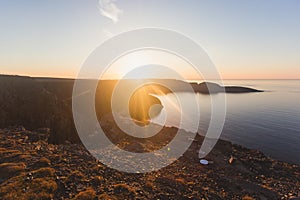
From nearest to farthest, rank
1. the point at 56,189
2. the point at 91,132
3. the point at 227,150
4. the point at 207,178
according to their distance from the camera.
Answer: the point at 56,189
the point at 207,178
the point at 227,150
the point at 91,132

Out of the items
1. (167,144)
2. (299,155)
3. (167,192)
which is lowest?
(299,155)

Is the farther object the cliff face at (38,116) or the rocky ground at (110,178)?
the cliff face at (38,116)

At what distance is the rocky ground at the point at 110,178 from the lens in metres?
11.9

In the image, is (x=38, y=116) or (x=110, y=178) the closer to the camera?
(x=110, y=178)

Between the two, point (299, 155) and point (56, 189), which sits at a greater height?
point (56, 189)

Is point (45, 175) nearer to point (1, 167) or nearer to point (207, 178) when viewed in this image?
point (1, 167)

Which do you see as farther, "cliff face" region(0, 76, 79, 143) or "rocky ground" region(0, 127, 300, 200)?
"cliff face" region(0, 76, 79, 143)

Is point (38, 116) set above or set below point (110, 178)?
above

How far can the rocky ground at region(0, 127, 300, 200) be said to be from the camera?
1193 centimetres

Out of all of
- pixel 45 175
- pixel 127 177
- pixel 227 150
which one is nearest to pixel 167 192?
pixel 127 177

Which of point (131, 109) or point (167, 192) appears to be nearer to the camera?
point (167, 192)

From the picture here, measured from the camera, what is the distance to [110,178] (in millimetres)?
14664

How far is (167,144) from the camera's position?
99.5 ft

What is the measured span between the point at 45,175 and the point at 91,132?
20533 mm
